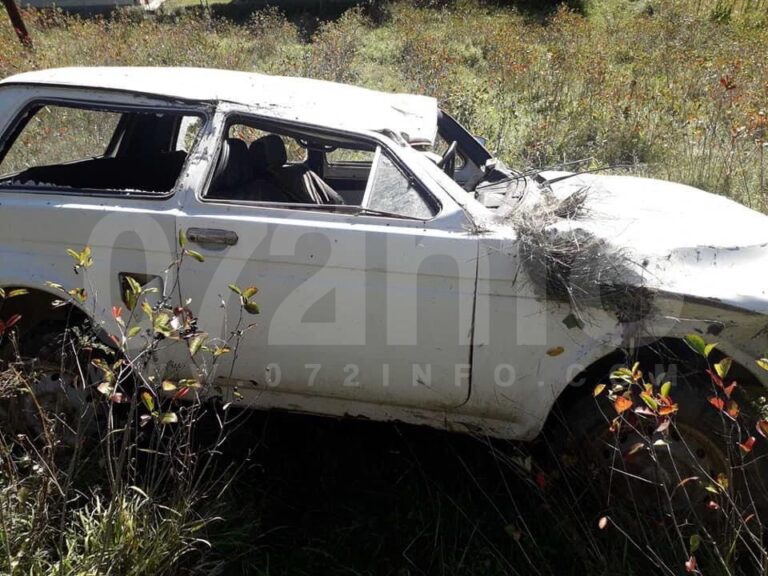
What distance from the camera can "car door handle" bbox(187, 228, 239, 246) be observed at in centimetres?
294

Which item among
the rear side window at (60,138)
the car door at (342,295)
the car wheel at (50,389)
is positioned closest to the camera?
the car door at (342,295)

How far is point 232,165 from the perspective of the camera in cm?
336

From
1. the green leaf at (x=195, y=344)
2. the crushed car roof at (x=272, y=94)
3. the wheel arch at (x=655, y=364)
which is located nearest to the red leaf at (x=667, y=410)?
the wheel arch at (x=655, y=364)

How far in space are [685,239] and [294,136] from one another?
68.8 inches

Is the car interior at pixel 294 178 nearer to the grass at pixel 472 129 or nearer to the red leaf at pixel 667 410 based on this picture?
the grass at pixel 472 129

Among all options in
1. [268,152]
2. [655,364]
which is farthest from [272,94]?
[655,364]

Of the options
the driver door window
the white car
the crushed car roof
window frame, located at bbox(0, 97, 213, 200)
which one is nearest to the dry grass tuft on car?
the white car

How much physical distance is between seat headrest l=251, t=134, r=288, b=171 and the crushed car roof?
28 centimetres

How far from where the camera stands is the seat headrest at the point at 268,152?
140 inches

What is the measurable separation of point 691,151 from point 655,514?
187 inches

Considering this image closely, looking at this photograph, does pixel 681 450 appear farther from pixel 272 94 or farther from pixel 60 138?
pixel 60 138

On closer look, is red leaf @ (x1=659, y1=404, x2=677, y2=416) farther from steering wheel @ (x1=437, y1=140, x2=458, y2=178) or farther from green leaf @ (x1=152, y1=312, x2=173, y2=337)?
steering wheel @ (x1=437, y1=140, x2=458, y2=178)

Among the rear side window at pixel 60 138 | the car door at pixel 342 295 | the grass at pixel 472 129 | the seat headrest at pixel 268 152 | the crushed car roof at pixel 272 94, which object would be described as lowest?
the grass at pixel 472 129

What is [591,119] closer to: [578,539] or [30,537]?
[578,539]
